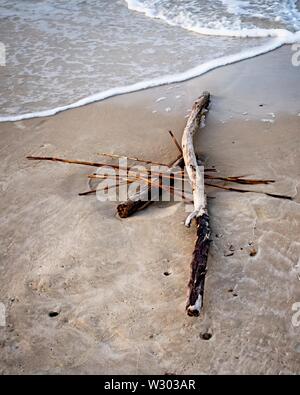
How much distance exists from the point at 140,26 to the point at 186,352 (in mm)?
5956

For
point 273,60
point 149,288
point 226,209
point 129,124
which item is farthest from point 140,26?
point 149,288

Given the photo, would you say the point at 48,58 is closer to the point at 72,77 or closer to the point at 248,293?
the point at 72,77

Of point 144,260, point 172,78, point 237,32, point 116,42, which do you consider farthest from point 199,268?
point 237,32

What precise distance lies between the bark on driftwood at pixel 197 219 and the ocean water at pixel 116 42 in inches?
61.5

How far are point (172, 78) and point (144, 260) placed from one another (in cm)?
307

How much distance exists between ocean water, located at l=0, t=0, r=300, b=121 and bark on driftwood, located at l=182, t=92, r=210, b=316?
1.56 m

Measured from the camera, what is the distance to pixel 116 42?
598cm

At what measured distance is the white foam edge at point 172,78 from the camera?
4.35 metres

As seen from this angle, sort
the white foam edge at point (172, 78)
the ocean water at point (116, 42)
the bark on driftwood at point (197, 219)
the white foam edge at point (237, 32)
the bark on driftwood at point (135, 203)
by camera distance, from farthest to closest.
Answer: the white foam edge at point (237, 32) < the ocean water at point (116, 42) < the white foam edge at point (172, 78) < the bark on driftwood at point (135, 203) < the bark on driftwood at point (197, 219)

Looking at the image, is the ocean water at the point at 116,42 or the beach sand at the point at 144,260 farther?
the ocean water at the point at 116,42

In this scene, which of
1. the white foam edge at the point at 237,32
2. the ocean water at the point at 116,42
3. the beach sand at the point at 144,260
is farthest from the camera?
the white foam edge at the point at 237,32

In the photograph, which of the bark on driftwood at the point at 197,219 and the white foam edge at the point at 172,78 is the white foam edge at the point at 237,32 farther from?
the bark on driftwood at the point at 197,219

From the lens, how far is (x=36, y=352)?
6.96 ft

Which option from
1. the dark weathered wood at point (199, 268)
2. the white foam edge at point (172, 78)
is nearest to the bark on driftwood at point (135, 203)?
the dark weathered wood at point (199, 268)
